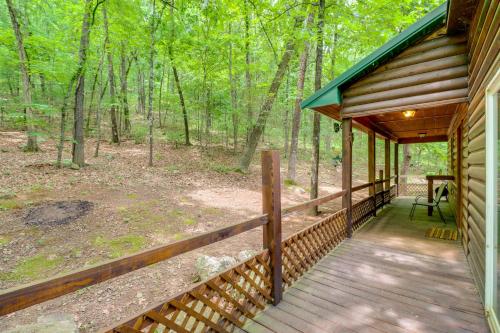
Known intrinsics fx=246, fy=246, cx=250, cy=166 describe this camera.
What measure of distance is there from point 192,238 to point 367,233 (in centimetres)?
486

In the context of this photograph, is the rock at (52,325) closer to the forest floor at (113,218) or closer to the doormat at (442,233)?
the forest floor at (113,218)

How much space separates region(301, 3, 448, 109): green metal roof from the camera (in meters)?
3.76

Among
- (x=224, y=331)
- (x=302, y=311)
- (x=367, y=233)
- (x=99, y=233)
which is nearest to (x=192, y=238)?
(x=224, y=331)

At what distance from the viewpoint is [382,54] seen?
4176 mm

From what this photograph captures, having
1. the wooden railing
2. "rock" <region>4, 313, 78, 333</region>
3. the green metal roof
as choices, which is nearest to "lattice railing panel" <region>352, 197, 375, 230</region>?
the wooden railing

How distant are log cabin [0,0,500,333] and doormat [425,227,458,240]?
9 cm

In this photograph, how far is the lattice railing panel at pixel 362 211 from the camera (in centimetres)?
578

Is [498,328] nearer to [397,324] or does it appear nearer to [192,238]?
[397,324]

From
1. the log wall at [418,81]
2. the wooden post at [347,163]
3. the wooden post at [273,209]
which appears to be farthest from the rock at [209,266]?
the log wall at [418,81]

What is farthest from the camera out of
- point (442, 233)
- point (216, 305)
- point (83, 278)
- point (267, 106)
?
point (267, 106)

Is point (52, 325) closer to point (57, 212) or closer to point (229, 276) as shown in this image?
point (229, 276)

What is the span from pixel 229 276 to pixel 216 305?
278mm

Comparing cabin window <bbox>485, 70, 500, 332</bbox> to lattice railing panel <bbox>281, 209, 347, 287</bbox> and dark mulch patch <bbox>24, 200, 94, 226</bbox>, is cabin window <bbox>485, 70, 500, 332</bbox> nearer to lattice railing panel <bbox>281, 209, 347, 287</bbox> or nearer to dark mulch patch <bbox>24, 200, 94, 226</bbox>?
lattice railing panel <bbox>281, 209, 347, 287</bbox>

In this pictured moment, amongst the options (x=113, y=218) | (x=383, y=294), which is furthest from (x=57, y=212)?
(x=383, y=294)
